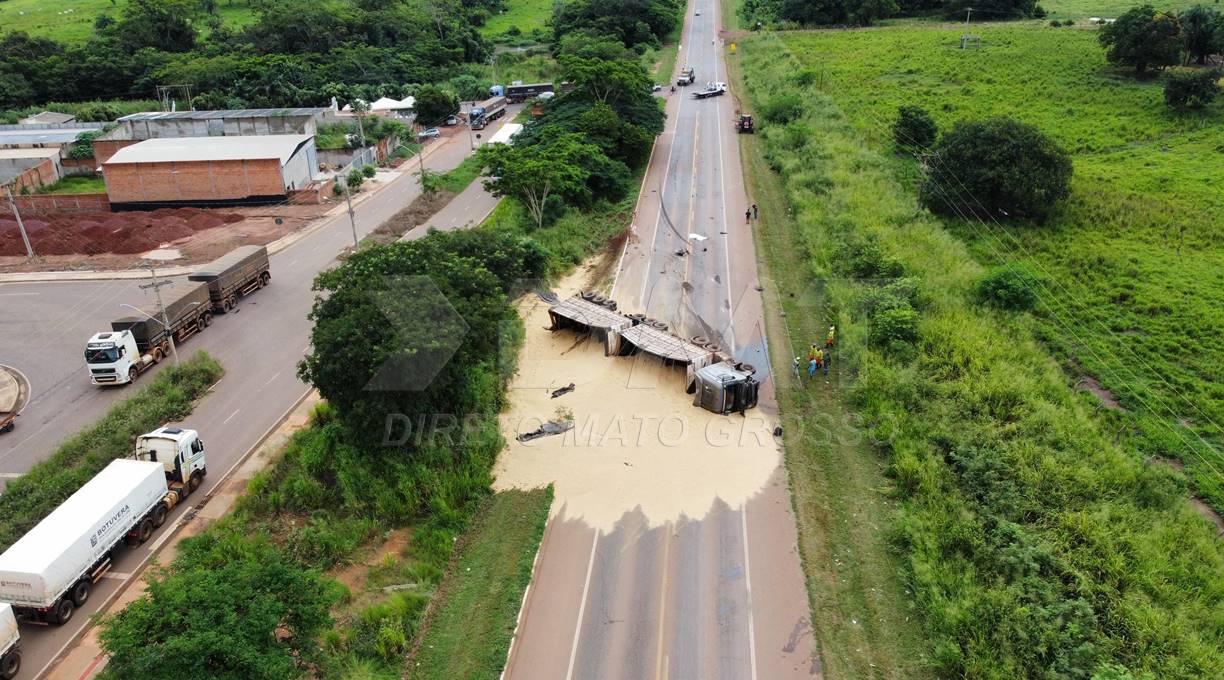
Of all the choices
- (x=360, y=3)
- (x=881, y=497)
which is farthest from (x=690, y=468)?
(x=360, y=3)

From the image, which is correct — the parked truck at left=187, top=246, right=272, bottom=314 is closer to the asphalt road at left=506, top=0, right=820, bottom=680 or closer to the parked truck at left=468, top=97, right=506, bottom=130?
the asphalt road at left=506, top=0, right=820, bottom=680

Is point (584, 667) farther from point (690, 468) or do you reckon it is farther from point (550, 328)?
point (550, 328)

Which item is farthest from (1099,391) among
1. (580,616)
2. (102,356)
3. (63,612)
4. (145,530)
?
(102,356)

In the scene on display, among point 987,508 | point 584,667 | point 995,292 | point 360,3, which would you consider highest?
point 360,3

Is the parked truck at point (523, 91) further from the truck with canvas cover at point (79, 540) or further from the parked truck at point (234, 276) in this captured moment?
the truck with canvas cover at point (79, 540)

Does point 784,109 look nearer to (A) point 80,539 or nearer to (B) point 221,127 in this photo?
(B) point 221,127

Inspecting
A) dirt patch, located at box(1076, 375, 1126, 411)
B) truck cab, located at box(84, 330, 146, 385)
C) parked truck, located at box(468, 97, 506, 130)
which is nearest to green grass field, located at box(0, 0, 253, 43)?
parked truck, located at box(468, 97, 506, 130)
